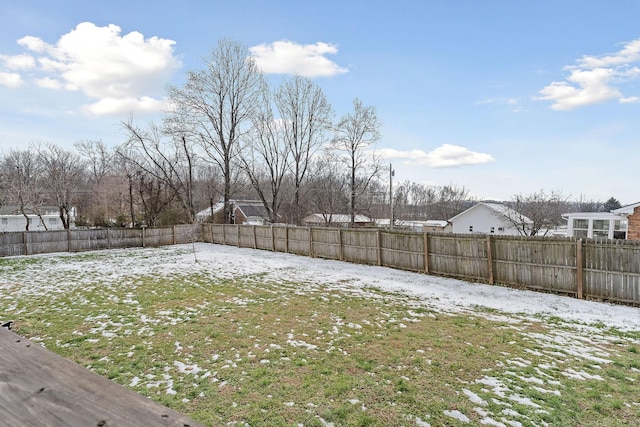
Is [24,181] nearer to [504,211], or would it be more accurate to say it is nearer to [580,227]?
[580,227]

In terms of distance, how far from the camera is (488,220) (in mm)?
30781

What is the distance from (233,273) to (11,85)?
42.4 ft

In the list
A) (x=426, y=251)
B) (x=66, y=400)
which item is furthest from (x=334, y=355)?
(x=426, y=251)

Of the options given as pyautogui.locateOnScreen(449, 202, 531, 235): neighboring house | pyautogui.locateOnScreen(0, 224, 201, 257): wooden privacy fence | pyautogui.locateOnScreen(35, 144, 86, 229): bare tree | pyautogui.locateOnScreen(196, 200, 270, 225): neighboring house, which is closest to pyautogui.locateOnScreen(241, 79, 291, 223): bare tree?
pyautogui.locateOnScreen(196, 200, 270, 225): neighboring house

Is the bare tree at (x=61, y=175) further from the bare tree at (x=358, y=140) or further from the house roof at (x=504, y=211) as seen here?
the house roof at (x=504, y=211)

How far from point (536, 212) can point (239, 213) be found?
1182 inches

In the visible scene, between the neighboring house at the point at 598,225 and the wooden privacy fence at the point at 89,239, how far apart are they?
2180 cm

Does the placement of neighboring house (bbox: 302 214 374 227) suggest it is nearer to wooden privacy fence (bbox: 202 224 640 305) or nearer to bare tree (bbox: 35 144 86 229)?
Result: bare tree (bbox: 35 144 86 229)

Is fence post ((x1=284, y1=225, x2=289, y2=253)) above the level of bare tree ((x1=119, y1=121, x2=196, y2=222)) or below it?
below

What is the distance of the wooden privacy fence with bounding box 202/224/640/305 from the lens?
292 inches

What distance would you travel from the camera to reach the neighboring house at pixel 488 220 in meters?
29.0

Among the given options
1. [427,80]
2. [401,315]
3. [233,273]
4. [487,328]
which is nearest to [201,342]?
[401,315]

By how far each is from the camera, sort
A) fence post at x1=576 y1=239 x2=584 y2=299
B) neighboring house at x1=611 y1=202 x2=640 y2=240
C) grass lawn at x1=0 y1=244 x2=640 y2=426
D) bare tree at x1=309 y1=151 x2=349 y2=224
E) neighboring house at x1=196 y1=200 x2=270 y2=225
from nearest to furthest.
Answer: grass lawn at x1=0 y1=244 x2=640 y2=426, fence post at x1=576 y1=239 x2=584 y2=299, neighboring house at x1=611 y1=202 x2=640 y2=240, neighboring house at x1=196 y1=200 x2=270 y2=225, bare tree at x1=309 y1=151 x2=349 y2=224

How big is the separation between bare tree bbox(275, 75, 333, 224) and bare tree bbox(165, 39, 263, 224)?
2622 millimetres
